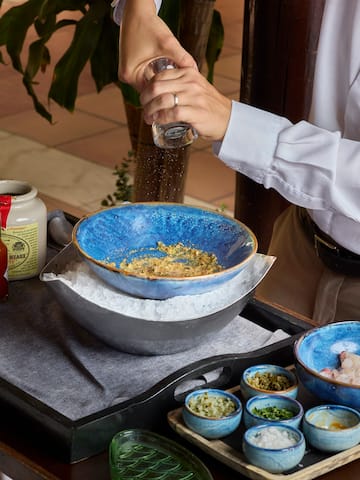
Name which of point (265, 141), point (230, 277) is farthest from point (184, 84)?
point (230, 277)

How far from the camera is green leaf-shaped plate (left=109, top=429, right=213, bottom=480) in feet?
3.68

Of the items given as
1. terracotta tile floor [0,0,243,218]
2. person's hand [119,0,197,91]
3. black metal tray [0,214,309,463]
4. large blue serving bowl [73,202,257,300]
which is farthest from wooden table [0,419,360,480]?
terracotta tile floor [0,0,243,218]

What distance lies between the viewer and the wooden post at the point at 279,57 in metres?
2.19

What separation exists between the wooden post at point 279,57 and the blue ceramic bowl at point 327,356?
1.00 meters

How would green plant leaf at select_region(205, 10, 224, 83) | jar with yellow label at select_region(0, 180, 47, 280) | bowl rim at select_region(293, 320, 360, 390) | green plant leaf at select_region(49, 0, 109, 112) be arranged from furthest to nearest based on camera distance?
1. green plant leaf at select_region(205, 10, 224, 83)
2. green plant leaf at select_region(49, 0, 109, 112)
3. jar with yellow label at select_region(0, 180, 47, 280)
4. bowl rim at select_region(293, 320, 360, 390)

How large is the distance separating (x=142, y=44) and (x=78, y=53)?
4.26 feet

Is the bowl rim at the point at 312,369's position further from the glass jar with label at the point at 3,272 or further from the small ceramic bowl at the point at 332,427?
the glass jar with label at the point at 3,272

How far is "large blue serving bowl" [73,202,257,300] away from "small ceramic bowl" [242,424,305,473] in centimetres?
29

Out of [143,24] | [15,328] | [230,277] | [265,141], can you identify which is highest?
[143,24]

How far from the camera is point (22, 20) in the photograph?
9.53 ft

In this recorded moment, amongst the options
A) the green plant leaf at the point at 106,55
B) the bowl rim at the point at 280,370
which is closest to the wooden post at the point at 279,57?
the green plant leaf at the point at 106,55

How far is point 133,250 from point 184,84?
285 millimetres

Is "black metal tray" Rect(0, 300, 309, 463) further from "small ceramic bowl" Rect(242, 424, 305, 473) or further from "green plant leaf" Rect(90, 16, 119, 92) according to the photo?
"green plant leaf" Rect(90, 16, 119, 92)

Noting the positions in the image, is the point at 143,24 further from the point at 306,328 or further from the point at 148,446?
the point at 148,446
